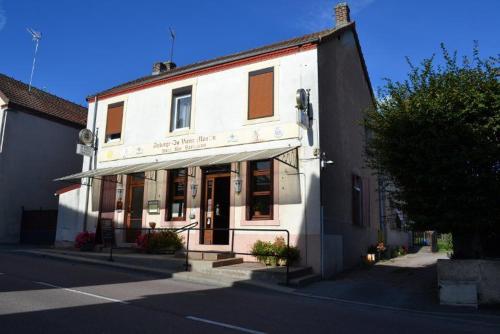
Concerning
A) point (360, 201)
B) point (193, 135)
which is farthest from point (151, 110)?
point (360, 201)

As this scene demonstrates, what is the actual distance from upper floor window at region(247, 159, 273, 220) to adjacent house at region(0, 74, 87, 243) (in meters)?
10.6

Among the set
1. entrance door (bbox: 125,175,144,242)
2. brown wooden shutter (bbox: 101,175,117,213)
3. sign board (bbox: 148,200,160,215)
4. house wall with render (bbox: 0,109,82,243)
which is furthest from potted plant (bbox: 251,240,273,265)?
house wall with render (bbox: 0,109,82,243)

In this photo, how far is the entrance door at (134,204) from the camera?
15.6 m

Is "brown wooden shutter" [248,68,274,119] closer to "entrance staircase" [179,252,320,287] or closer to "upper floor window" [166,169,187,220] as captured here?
"upper floor window" [166,169,187,220]

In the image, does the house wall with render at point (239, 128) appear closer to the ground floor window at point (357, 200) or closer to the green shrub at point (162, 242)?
the green shrub at point (162, 242)

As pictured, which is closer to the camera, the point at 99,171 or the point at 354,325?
the point at 354,325

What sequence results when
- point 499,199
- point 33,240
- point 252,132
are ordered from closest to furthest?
1. point 499,199
2. point 252,132
3. point 33,240

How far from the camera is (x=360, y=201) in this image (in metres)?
17.0

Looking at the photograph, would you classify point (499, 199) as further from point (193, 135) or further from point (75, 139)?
point (75, 139)

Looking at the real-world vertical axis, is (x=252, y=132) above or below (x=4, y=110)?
below

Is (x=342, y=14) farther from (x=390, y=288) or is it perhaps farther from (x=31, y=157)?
(x=31, y=157)

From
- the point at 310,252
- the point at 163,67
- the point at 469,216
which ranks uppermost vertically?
the point at 163,67

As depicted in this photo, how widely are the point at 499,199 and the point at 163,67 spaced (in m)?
16.1

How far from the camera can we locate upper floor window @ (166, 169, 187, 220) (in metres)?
14.6
